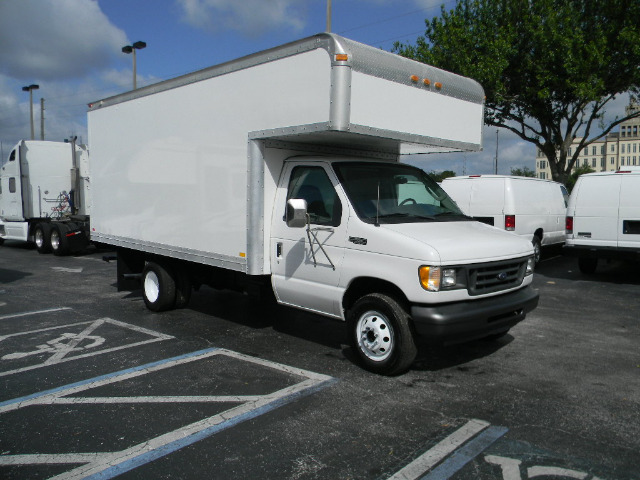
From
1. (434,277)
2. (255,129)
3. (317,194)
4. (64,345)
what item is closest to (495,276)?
(434,277)

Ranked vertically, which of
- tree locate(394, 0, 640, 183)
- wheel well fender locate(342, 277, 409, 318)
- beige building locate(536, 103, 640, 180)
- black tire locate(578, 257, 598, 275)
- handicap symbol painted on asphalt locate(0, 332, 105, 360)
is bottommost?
handicap symbol painted on asphalt locate(0, 332, 105, 360)

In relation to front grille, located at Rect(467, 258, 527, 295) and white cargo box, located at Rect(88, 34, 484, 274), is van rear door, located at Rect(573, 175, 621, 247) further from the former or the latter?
front grille, located at Rect(467, 258, 527, 295)

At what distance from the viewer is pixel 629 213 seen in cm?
1046

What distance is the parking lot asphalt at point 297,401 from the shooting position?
365cm

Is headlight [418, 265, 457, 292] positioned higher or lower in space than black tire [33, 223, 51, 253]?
higher

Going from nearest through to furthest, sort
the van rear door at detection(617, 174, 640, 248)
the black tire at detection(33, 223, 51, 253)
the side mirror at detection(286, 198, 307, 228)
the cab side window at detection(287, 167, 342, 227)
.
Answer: the side mirror at detection(286, 198, 307, 228)
the cab side window at detection(287, 167, 342, 227)
the van rear door at detection(617, 174, 640, 248)
the black tire at detection(33, 223, 51, 253)

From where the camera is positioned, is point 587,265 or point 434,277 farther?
point 587,265

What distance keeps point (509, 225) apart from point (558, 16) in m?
12.0

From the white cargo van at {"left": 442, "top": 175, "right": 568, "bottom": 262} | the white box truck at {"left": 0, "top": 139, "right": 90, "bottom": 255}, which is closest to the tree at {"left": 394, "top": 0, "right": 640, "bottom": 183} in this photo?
the white cargo van at {"left": 442, "top": 175, "right": 568, "bottom": 262}

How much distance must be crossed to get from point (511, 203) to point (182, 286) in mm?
7835

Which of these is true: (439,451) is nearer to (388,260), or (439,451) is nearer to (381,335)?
(381,335)

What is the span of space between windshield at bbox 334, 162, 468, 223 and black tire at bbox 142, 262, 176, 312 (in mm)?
3560

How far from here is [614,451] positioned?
3811 mm

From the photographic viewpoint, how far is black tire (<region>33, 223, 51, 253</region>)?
17094 millimetres
